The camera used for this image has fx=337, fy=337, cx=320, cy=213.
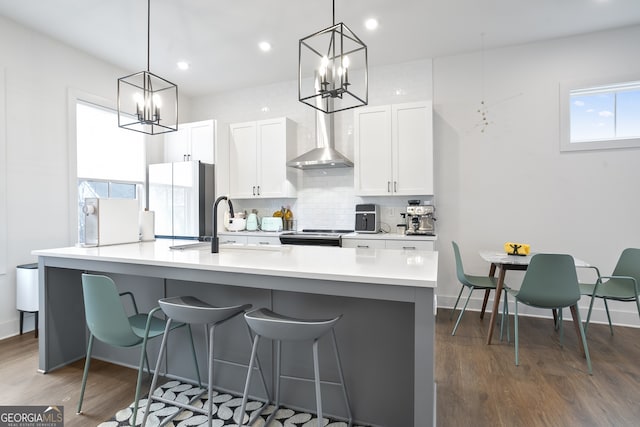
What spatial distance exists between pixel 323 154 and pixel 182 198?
2.05m

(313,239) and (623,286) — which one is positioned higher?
(313,239)

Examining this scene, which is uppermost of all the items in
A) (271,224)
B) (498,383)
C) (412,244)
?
(271,224)

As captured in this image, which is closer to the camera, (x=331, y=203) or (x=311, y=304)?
(x=311, y=304)

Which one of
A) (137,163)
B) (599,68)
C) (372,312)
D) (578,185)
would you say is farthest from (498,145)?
(137,163)

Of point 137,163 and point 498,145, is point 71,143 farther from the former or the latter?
point 498,145

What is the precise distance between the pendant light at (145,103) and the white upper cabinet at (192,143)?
175 mm

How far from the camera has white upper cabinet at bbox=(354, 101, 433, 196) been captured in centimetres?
390

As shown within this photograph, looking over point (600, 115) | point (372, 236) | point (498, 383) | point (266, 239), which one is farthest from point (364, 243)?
point (600, 115)

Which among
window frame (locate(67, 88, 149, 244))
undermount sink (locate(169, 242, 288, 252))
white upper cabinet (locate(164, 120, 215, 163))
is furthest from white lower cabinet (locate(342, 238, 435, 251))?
window frame (locate(67, 88, 149, 244))

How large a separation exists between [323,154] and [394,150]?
868 mm

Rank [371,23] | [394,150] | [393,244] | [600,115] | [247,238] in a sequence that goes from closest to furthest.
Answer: [371,23] < [600,115] < [393,244] < [394,150] < [247,238]

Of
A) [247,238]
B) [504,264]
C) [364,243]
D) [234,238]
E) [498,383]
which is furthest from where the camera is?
[234,238]

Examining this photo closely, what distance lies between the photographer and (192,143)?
4938 mm

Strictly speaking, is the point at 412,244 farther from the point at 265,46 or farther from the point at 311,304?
the point at 265,46
